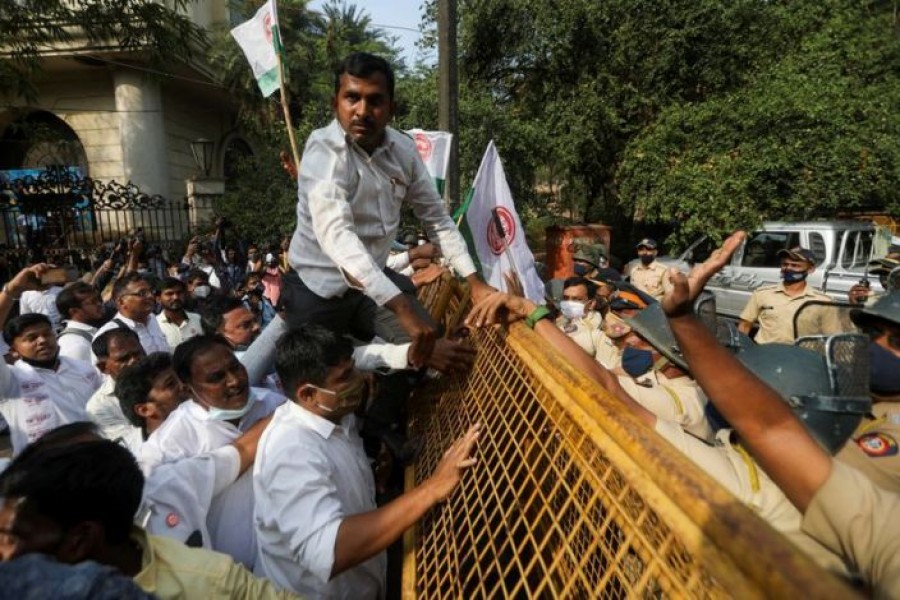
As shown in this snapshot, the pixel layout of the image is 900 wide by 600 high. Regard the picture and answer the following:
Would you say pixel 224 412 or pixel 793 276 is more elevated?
pixel 793 276

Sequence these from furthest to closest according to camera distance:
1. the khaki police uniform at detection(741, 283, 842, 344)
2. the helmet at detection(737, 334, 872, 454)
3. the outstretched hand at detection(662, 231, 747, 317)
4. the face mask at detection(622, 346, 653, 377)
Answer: the khaki police uniform at detection(741, 283, 842, 344) → the face mask at detection(622, 346, 653, 377) → the helmet at detection(737, 334, 872, 454) → the outstretched hand at detection(662, 231, 747, 317)

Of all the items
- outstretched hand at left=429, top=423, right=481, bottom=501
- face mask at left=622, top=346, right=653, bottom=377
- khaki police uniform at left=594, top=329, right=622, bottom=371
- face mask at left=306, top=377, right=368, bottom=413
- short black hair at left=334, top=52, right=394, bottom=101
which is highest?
short black hair at left=334, top=52, right=394, bottom=101

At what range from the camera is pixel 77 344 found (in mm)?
4051

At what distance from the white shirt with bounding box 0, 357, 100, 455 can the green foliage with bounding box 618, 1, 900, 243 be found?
35.4 ft

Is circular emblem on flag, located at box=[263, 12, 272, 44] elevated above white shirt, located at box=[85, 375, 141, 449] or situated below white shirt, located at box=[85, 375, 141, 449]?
above

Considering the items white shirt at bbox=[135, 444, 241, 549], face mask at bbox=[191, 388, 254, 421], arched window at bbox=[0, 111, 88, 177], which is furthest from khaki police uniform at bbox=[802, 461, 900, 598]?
arched window at bbox=[0, 111, 88, 177]

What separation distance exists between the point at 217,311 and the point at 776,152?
1065 centimetres

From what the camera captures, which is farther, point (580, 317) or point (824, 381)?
point (580, 317)

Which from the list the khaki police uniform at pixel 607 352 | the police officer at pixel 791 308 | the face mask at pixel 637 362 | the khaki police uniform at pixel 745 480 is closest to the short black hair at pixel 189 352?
the khaki police uniform at pixel 745 480

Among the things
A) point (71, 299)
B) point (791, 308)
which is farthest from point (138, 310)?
point (791, 308)

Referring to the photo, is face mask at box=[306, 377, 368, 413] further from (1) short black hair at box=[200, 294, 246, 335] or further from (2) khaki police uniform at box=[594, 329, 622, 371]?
(2) khaki police uniform at box=[594, 329, 622, 371]

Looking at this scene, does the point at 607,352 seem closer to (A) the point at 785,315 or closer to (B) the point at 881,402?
(A) the point at 785,315

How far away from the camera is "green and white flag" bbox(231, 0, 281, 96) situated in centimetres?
590

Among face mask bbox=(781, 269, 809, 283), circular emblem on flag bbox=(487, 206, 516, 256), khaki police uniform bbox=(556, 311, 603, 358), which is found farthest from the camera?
face mask bbox=(781, 269, 809, 283)
